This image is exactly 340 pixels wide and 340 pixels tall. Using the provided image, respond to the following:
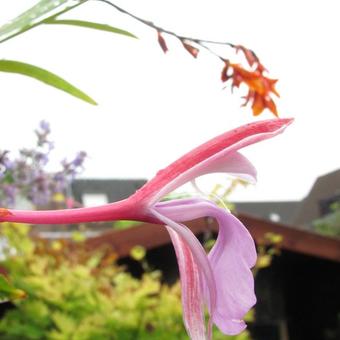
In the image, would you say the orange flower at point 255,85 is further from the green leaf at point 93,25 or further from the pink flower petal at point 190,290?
the pink flower petal at point 190,290

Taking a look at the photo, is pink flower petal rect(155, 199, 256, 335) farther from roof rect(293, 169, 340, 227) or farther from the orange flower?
roof rect(293, 169, 340, 227)

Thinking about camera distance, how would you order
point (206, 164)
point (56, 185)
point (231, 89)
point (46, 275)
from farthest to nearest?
1. point (46, 275)
2. point (56, 185)
3. point (231, 89)
4. point (206, 164)

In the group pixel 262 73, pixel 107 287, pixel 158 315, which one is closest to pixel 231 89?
pixel 262 73

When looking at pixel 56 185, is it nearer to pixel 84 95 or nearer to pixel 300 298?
pixel 84 95

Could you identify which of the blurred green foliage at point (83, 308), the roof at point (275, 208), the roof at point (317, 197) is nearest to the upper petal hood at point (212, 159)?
the blurred green foliage at point (83, 308)

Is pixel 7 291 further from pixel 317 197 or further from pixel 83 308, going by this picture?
pixel 317 197

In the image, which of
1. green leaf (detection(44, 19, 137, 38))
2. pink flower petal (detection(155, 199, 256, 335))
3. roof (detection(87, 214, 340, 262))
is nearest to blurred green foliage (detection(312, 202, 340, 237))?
roof (detection(87, 214, 340, 262))
